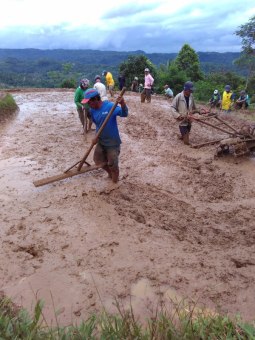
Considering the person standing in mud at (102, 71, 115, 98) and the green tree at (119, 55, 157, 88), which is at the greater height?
the person standing in mud at (102, 71, 115, 98)

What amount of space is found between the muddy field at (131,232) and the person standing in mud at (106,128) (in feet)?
1.55

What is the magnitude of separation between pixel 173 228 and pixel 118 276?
4.07ft

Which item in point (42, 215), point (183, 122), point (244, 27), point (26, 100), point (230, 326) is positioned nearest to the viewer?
point (230, 326)

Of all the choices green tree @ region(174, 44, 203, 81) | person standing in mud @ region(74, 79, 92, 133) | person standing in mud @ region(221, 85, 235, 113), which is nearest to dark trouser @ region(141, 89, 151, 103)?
person standing in mud @ region(221, 85, 235, 113)

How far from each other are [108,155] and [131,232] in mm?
1500

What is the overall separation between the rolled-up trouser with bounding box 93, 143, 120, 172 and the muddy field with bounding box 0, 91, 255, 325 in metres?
0.41

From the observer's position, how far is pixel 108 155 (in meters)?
5.46

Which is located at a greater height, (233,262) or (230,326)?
(230,326)

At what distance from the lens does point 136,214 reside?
4910mm

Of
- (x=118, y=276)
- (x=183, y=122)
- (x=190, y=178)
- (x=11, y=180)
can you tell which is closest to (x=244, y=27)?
(x=183, y=122)

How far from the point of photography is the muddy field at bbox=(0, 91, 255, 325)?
3.46 metres

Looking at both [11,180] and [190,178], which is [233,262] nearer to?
[190,178]

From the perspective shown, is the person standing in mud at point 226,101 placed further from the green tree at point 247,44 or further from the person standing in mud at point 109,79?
the green tree at point 247,44

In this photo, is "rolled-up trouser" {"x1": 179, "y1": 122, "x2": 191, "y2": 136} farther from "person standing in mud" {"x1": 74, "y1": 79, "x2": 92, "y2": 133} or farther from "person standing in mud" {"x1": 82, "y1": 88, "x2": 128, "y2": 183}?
"person standing in mud" {"x1": 82, "y1": 88, "x2": 128, "y2": 183}
